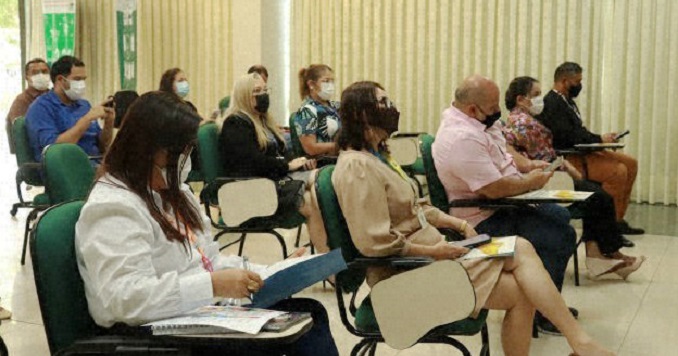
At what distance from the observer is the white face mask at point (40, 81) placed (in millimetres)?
7676

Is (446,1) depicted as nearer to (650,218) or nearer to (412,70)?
(412,70)

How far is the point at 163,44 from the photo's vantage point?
33.5 feet

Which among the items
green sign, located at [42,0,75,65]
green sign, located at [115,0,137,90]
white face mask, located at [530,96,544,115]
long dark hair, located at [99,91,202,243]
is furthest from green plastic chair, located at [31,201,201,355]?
green sign, located at [42,0,75,65]

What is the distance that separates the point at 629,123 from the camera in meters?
7.88

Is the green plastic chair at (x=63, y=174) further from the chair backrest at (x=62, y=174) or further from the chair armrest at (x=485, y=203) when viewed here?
the chair armrest at (x=485, y=203)

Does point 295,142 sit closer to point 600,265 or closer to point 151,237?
point 600,265

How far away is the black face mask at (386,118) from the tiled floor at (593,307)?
42.6 inches

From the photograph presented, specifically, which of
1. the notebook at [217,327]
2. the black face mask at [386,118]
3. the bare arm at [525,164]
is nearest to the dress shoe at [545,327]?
the bare arm at [525,164]

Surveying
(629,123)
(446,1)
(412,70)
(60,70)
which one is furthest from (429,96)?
(60,70)

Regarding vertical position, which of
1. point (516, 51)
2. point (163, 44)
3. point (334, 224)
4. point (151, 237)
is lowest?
point (334, 224)

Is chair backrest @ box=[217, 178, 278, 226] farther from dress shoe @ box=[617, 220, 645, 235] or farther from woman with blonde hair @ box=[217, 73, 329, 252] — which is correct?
dress shoe @ box=[617, 220, 645, 235]

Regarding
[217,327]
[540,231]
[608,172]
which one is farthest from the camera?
[608,172]

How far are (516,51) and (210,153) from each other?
441 centimetres

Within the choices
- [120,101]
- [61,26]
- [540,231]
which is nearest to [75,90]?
[120,101]
